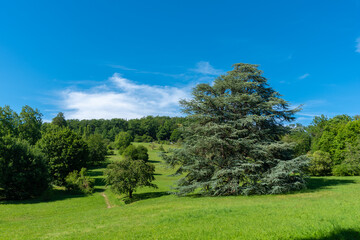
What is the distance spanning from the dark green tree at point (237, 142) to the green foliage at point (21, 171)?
1951cm

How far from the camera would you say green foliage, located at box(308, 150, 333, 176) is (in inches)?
1403

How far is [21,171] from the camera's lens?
26547 millimetres

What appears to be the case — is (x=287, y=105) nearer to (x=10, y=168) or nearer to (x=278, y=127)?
(x=278, y=127)

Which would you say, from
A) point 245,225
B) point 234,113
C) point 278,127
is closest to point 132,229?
point 245,225

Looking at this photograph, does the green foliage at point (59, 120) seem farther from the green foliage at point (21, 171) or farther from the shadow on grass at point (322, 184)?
the shadow on grass at point (322, 184)

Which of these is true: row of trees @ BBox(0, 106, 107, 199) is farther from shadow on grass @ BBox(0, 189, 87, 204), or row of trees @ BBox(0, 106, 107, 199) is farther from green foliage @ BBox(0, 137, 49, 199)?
shadow on grass @ BBox(0, 189, 87, 204)

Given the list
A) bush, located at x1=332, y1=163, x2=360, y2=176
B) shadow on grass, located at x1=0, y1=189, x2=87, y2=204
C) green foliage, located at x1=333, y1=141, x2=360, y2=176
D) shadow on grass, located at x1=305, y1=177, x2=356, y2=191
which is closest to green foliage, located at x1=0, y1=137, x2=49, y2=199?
shadow on grass, located at x1=0, y1=189, x2=87, y2=204

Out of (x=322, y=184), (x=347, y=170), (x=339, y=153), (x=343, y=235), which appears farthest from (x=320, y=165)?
(x=343, y=235)

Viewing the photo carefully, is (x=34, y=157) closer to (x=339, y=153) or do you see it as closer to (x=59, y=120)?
(x=339, y=153)

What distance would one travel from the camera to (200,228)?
26.4 ft

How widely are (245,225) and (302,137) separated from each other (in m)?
67.4

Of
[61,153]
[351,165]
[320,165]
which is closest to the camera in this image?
[351,165]

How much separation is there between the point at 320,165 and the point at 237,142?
27.2m

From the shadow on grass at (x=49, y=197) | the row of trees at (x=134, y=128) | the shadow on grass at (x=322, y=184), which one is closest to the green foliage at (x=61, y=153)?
the shadow on grass at (x=49, y=197)
